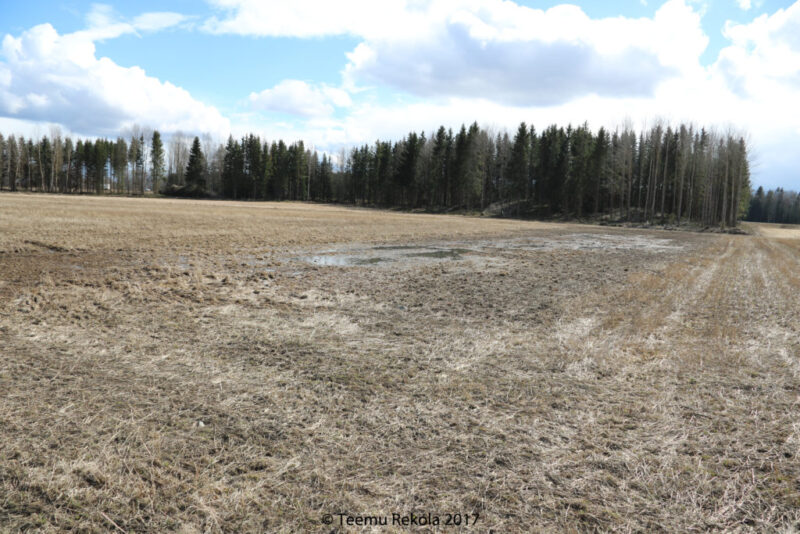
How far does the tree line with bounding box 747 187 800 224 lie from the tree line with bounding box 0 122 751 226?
213 ft

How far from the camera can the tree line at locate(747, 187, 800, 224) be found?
116m

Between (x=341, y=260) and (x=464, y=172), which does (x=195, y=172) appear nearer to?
(x=464, y=172)

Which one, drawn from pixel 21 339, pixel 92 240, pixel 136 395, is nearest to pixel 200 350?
pixel 136 395

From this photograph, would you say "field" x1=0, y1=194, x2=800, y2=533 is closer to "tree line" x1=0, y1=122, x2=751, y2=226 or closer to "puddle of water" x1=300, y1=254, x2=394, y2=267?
"puddle of water" x1=300, y1=254, x2=394, y2=267

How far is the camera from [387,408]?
4891mm

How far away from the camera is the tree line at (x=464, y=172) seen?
65312 millimetres

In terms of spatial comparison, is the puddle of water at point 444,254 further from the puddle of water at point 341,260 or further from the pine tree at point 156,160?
the pine tree at point 156,160

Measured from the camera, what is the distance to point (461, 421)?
15.2 feet

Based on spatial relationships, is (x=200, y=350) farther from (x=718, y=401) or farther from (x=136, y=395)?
(x=718, y=401)

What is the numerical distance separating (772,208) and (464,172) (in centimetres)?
9729

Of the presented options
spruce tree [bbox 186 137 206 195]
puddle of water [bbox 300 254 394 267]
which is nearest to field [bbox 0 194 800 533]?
puddle of water [bbox 300 254 394 267]

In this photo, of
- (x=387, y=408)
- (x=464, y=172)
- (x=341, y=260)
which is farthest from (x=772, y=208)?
(x=387, y=408)

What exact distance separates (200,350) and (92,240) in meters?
15.1

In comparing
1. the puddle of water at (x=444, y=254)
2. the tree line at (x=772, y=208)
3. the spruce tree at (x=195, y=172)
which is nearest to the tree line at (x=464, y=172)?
the spruce tree at (x=195, y=172)
